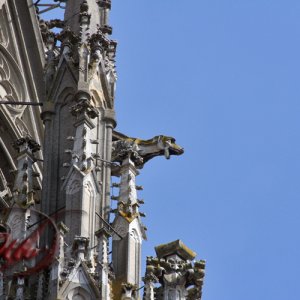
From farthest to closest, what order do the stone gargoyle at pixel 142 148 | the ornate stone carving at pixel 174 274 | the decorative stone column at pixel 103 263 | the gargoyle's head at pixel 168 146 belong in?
1. the gargoyle's head at pixel 168 146
2. the stone gargoyle at pixel 142 148
3. the ornate stone carving at pixel 174 274
4. the decorative stone column at pixel 103 263

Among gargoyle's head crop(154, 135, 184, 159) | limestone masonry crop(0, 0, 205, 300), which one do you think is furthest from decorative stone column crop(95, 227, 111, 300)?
gargoyle's head crop(154, 135, 184, 159)

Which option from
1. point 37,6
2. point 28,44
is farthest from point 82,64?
point 37,6

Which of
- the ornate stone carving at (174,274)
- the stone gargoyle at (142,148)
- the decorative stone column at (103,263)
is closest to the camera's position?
the decorative stone column at (103,263)

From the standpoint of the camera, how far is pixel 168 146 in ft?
173

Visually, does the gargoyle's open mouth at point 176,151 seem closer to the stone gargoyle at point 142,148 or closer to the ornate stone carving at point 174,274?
the stone gargoyle at point 142,148

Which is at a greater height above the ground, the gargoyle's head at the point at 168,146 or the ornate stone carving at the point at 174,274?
the gargoyle's head at the point at 168,146

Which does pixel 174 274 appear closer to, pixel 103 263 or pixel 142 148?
pixel 103 263

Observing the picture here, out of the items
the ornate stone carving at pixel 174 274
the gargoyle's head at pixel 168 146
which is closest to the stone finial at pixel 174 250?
the ornate stone carving at pixel 174 274

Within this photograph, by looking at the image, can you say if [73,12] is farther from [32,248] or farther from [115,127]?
[32,248]

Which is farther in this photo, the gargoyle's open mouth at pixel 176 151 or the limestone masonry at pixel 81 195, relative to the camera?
the gargoyle's open mouth at pixel 176 151

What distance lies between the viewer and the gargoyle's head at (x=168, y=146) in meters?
52.3

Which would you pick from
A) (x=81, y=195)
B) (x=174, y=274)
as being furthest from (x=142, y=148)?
(x=174, y=274)

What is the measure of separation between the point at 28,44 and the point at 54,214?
12.7 metres

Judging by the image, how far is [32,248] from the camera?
153ft
